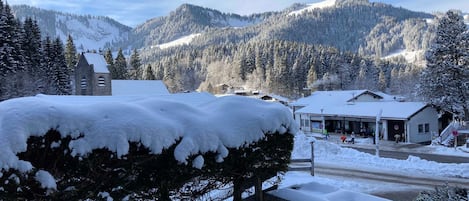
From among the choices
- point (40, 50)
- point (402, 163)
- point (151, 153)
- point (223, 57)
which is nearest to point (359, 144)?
point (402, 163)

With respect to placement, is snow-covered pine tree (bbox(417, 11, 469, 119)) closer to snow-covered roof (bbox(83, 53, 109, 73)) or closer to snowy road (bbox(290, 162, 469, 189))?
snowy road (bbox(290, 162, 469, 189))

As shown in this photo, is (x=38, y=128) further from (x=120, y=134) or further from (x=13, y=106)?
(x=120, y=134)

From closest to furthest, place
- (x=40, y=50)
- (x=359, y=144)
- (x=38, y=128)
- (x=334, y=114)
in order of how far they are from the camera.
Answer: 1. (x=38, y=128)
2. (x=359, y=144)
3. (x=334, y=114)
4. (x=40, y=50)

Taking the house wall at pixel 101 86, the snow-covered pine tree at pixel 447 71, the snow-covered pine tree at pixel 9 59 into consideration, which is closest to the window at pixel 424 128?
the snow-covered pine tree at pixel 447 71

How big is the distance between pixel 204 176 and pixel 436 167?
1667 cm

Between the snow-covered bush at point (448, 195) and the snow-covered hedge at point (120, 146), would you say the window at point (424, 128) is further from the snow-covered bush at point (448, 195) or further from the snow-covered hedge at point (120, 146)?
the snow-covered hedge at point (120, 146)

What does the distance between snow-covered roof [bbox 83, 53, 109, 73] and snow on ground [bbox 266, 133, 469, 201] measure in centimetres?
2933

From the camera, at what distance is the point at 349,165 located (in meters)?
19.0

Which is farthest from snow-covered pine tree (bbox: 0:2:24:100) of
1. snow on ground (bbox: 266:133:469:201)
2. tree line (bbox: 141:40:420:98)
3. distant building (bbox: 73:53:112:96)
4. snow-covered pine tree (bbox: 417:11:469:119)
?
tree line (bbox: 141:40:420:98)

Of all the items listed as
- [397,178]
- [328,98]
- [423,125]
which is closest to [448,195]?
[397,178]

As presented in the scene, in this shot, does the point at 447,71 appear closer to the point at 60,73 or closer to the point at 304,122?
the point at 304,122

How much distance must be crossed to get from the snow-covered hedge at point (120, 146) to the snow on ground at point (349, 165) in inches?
103

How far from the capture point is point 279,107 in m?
5.77

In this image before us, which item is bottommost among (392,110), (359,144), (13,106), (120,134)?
(359,144)
